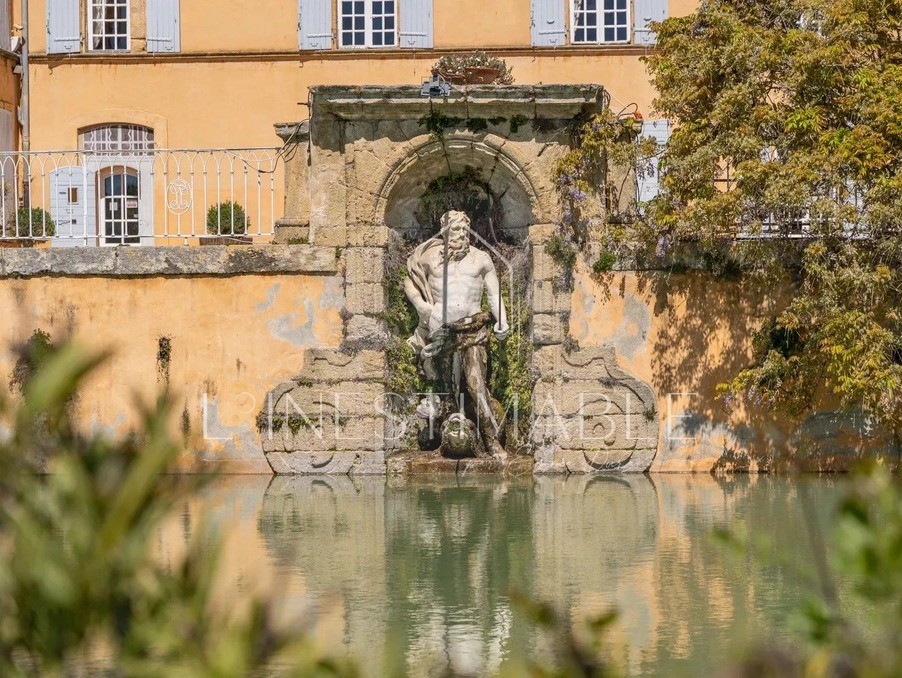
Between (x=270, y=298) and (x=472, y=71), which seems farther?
(x=472, y=71)

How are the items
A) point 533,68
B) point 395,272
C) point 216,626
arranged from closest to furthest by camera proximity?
point 216,626, point 395,272, point 533,68

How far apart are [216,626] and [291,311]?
456 inches

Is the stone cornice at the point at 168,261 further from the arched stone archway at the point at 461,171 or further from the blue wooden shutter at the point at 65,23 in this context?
the blue wooden shutter at the point at 65,23

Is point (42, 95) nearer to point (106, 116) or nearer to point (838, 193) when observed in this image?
point (106, 116)

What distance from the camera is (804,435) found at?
13.8 meters

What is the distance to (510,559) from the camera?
9.56 m

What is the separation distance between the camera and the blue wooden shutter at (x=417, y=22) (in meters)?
20.2

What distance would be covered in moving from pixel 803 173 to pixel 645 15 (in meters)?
7.84

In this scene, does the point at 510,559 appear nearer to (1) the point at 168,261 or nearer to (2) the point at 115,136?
(1) the point at 168,261

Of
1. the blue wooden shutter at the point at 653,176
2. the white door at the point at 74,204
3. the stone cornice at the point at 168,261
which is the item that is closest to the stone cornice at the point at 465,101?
the blue wooden shutter at the point at 653,176

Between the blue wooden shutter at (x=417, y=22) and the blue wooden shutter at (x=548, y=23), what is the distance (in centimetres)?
131

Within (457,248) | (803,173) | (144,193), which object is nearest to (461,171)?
(457,248)

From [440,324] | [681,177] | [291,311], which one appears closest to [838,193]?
[681,177]

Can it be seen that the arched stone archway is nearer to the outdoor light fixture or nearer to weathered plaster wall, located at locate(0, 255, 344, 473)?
the outdoor light fixture
